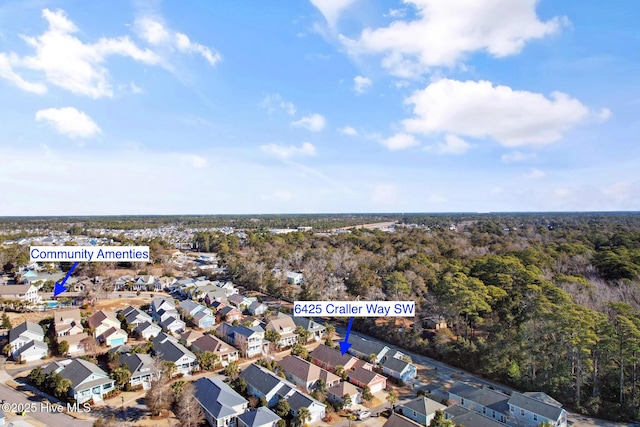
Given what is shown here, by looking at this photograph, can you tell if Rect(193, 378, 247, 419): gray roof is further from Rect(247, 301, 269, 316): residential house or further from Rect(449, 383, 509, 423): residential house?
Rect(247, 301, 269, 316): residential house

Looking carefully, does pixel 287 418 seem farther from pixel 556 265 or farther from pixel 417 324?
pixel 556 265

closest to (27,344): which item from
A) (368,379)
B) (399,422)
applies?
(368,379)

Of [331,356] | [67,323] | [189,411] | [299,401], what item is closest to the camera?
[189,411]

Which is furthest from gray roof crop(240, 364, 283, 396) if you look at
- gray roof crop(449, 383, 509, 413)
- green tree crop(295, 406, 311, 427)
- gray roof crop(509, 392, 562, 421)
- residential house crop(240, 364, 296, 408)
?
gray roof crop(509, 392, 562, 421)

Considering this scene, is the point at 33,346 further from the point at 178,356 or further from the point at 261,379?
the point at 261,379

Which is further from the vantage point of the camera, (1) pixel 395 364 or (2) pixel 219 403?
(1) pixel 395 364
